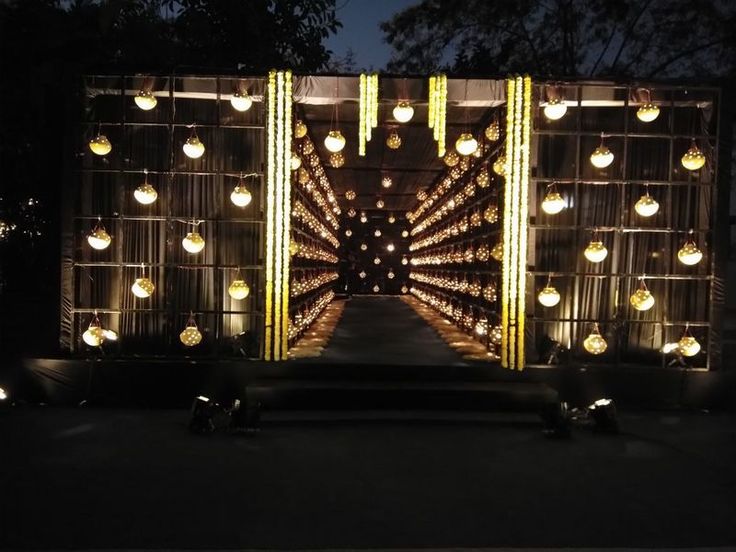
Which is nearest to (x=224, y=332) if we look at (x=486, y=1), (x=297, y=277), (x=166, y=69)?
(x=297, y=277)

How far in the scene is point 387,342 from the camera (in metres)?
9.16

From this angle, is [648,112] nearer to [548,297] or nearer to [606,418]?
[548,297]

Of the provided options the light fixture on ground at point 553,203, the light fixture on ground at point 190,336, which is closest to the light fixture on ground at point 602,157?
the light fixture on ground at point 553,203

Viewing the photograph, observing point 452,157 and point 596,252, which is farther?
point 452,157

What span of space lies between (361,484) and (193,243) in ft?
11.4

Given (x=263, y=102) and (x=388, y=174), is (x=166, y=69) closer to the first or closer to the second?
(x=263, y=102)

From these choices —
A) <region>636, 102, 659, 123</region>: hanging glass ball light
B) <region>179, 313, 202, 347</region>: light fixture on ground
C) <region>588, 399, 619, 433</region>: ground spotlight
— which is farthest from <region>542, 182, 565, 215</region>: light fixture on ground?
<region>179, 313, 202, 347</region>: light fixture on ground

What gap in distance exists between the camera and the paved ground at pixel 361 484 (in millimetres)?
3941

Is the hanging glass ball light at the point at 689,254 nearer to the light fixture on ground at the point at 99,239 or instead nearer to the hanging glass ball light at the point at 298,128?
the hanging glass ball light at the point at 298,128

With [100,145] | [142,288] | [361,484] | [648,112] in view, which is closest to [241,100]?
[100,145]

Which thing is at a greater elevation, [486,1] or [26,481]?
[486,1]

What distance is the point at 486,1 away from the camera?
1733 cm

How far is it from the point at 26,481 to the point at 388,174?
1063 cm

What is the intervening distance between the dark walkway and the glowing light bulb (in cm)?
304
